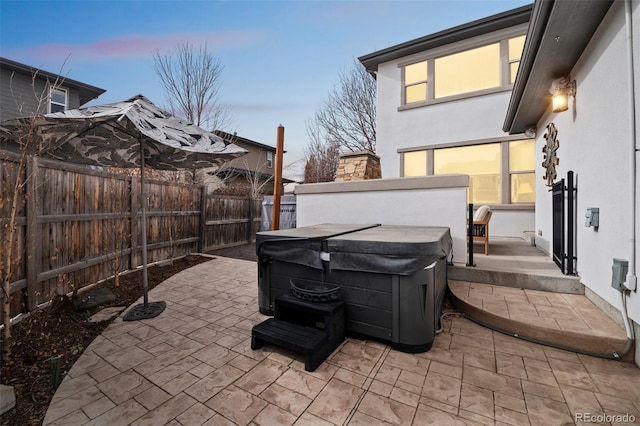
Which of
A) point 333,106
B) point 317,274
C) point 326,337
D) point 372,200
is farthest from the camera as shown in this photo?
point 333,106

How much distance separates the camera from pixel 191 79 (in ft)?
34.1

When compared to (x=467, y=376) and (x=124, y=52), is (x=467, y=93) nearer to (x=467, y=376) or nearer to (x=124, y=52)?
(x=467, y=376)

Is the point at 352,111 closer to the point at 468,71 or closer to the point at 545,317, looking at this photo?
the point at 468,71

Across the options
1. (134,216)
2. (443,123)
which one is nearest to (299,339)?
(134,216)

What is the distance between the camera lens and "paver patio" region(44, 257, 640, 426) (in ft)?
5.24

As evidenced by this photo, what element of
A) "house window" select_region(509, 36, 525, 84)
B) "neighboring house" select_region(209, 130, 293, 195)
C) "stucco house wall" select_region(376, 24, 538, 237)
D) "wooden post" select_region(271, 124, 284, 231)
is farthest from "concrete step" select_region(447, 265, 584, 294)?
"neighboring house" select_region(209, 130, 293, 195)

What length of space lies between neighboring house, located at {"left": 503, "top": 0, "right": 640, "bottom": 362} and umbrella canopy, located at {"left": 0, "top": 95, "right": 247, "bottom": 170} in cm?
372

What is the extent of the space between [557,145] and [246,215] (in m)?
7.91

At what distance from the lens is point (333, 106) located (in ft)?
47.0

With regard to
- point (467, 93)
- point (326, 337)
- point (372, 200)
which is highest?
point (467, 93)

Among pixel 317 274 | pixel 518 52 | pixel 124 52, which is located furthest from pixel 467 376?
pixel 124 52

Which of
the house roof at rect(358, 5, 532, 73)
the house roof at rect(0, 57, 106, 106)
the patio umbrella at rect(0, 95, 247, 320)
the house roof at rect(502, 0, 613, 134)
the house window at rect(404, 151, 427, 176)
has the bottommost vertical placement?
the patio umbrella at rect(0, 95, 247, 320)

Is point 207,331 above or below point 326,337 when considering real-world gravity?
below

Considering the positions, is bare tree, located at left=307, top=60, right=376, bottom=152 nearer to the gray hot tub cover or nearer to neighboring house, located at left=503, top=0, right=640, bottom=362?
neighboring house, located at left=503, top=0, right=640, bottom=362
